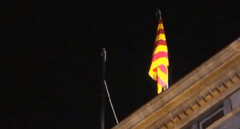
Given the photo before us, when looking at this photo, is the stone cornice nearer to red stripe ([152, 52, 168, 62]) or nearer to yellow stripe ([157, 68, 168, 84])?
yellow stripe ([157, 68, 168, 84])

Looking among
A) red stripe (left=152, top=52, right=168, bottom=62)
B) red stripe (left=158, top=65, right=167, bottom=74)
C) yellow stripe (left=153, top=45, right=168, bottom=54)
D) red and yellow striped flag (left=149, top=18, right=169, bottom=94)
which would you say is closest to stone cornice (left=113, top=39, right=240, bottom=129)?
red and yellow striped flag (left=149, top=18, right=169, bottom=94)

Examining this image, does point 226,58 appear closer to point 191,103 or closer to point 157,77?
point 191,103

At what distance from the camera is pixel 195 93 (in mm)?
16781

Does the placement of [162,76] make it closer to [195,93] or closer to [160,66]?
[160,66]

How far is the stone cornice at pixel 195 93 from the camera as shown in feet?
54.3

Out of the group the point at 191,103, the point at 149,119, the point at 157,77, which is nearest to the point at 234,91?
the point at 191,103

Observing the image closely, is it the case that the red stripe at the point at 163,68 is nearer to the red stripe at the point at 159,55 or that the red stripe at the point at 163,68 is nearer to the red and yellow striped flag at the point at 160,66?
the red and yellow striped flag at the point at 160,66

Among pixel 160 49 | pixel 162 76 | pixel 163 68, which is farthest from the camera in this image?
pixel 160 49

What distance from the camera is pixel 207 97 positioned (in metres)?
16.6

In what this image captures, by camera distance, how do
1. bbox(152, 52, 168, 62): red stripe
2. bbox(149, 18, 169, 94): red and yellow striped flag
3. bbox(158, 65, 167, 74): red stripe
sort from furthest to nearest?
bbox(152, 52, 168, 62): red stripe < bbox(158, 65, 167, 74): red stripe < bbox(149, 18, 169, 94): red and yellow striped flag

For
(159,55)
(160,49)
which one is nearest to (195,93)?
(159,55)

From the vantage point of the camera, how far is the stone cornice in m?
16.5

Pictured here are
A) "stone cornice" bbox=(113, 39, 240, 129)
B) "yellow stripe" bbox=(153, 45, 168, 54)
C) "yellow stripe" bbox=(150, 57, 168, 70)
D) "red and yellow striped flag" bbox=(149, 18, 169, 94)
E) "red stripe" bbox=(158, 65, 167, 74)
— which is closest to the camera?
"stone cornice" bbox=(113, 39, 240, 129)

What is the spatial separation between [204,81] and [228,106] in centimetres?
130
